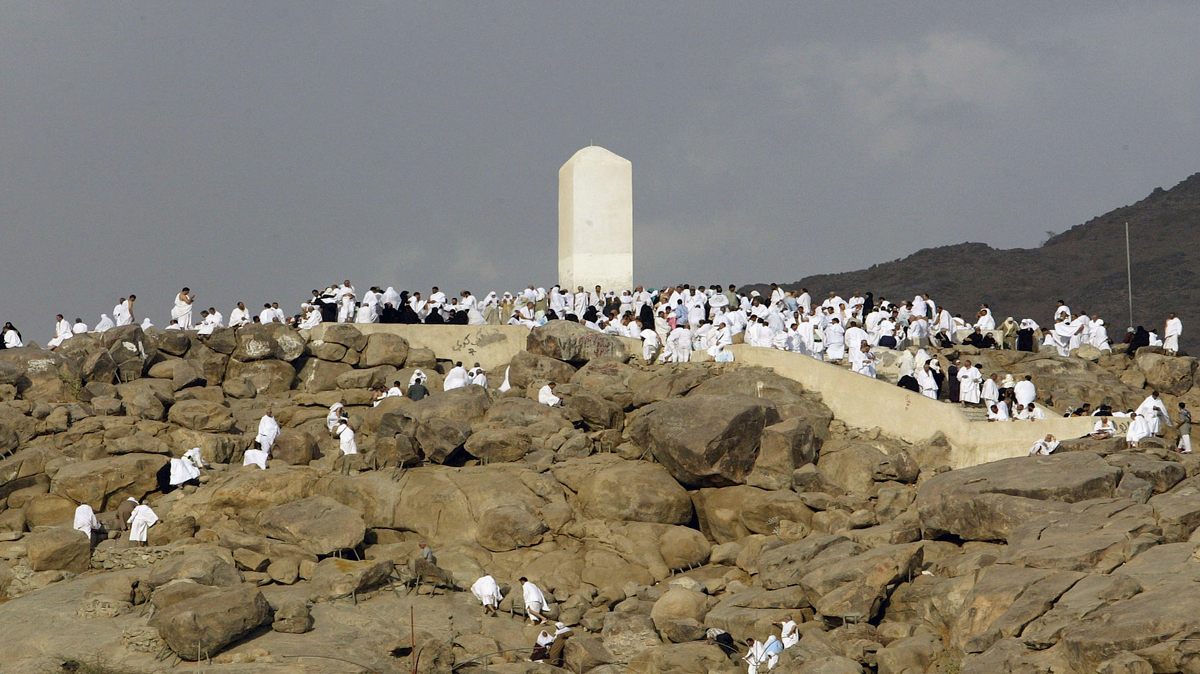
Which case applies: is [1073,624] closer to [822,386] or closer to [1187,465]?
[1187,465]

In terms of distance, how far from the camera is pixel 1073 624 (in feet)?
41.9

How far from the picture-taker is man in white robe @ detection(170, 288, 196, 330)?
27.1 m

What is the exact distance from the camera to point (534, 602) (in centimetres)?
1711

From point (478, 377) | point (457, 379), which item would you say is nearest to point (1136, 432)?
point (478, 377)

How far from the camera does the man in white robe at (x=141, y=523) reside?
19078 millimetres

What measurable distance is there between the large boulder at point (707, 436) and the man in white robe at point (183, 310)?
11.8 meters

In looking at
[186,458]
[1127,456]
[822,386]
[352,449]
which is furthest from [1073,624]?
[186,458]

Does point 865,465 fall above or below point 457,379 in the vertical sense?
below

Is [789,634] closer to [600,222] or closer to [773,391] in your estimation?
[773,391]

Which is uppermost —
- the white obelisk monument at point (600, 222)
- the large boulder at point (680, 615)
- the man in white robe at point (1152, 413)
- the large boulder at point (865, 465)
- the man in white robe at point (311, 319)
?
the white obelisk monument at point (600, 222)

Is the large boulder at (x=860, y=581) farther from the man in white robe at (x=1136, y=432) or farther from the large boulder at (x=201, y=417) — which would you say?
the large boulder at (x=201, y=417)

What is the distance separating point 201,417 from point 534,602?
8.80 m

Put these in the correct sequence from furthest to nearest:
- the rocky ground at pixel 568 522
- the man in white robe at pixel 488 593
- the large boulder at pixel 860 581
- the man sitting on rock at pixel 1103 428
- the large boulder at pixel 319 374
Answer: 1. the large boulder at pixel 319 374
2. the man sitting on rock at pixel 1103 428
3. the man in white robe at pixel 488 593
4. the large boulder at pixel 860 581
5. the rocky ground at pixel 568 522

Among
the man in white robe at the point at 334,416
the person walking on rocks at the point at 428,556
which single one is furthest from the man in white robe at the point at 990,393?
the man in white robe at the point at 334,416
